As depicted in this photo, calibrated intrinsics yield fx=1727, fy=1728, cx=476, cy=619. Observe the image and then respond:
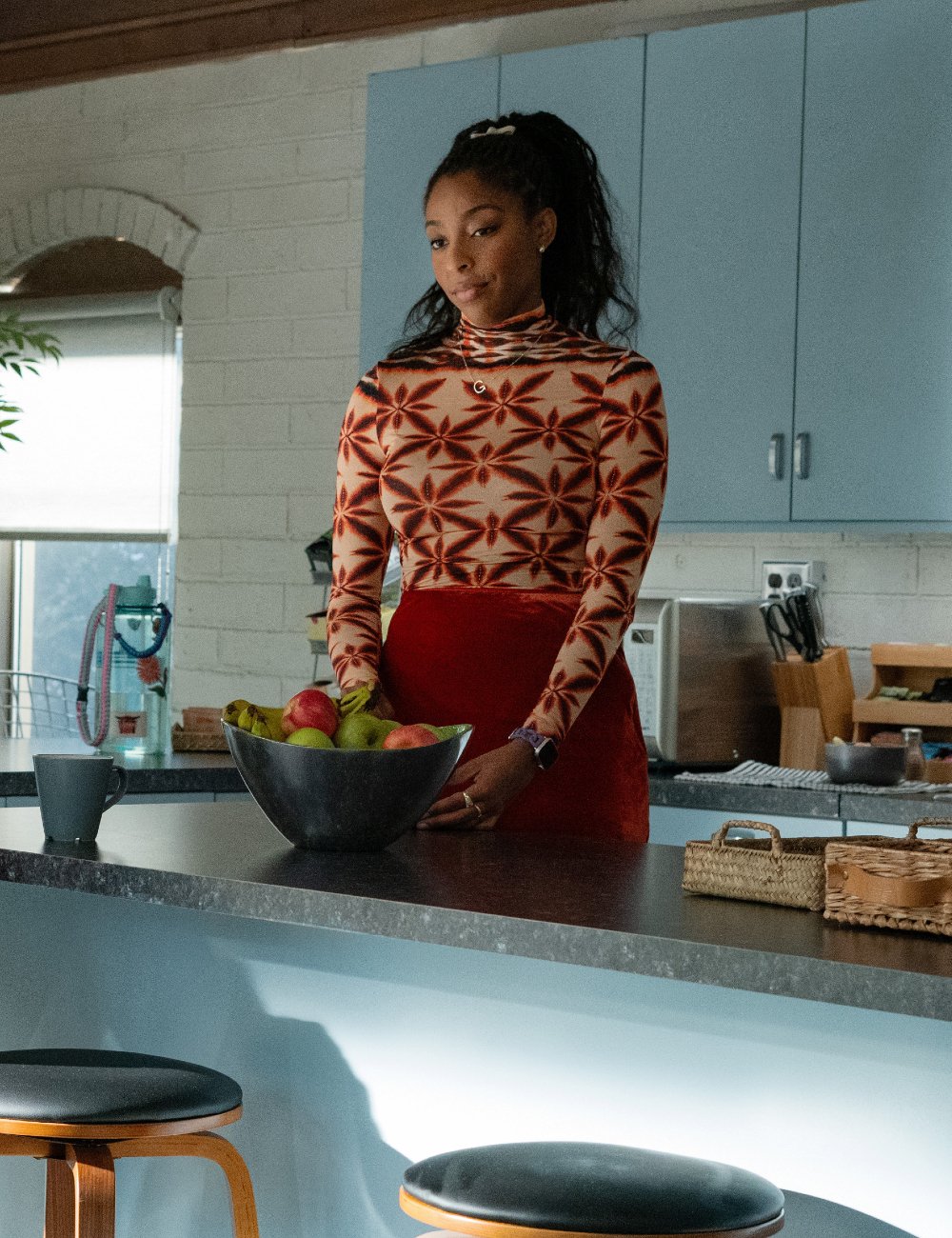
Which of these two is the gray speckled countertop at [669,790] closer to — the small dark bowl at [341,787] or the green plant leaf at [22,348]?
the small dark bowl at [341,787]

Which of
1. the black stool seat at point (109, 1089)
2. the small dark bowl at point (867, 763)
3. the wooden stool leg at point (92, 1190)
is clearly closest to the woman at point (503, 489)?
the black stool seat at point (109, 1089)

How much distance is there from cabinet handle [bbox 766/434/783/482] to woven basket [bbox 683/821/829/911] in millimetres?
1880

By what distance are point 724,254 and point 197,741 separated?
4.46 feet

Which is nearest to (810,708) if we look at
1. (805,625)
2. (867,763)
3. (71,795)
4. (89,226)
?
(805,625)

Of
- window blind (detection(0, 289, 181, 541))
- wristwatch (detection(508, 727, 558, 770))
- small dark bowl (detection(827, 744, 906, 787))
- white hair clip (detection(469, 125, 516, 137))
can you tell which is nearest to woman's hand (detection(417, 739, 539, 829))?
wristwatch (detection(508, 727, 558, 770))

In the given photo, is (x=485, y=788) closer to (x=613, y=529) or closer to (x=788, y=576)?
(x=613, y=529)

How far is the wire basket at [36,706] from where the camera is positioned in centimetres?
470

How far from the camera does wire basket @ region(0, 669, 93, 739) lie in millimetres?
4695

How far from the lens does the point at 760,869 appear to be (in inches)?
53.0

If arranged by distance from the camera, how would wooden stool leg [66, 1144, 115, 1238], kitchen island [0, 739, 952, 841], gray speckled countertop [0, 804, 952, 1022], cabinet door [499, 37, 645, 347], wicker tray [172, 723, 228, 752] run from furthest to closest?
A: 1. cabinet door [499, 37, 645, 347]
2. wicker tray [172, 723, 228, 752]
3. kitchen island [0, 739, 952, 841]
4. wooden stool leg [66, 1144, 115, 1238]
5. gray speckled countertop [0, 804, 952, 1022]

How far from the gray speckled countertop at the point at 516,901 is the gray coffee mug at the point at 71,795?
0.09 feet

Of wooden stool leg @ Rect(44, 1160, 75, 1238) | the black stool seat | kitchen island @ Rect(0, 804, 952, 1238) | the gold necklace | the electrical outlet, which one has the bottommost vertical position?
wooden stool leg @ Rect(44, 1160, 75, 1238)

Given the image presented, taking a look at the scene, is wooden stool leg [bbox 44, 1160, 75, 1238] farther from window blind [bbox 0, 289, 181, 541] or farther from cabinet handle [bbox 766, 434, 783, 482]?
window blind [bbox 0, 289, 181, 541]

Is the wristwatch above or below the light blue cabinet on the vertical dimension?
below
